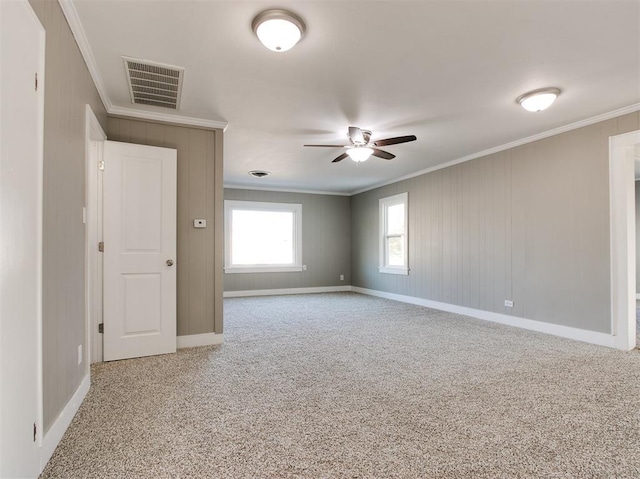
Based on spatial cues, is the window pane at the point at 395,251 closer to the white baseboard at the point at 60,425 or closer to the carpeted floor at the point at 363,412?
the carpeted floor at the point at 363,412

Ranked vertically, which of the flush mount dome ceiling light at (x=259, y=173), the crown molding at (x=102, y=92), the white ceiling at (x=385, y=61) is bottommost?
the flush mount dome ceiling light at (x=259, y=173)

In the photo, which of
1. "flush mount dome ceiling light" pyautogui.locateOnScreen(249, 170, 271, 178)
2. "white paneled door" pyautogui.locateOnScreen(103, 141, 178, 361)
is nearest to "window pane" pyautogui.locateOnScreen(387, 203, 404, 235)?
"flush mount dome ceiling light" pyautogui.locateOnScreen(249, 170, 271, 178)

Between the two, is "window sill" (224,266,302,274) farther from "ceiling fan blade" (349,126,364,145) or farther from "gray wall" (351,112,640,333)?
"ceiling fan blade" (349,126,364,145)

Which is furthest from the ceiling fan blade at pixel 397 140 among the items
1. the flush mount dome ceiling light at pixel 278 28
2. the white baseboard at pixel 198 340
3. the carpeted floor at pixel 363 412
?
the white baseboard at pixel 198 340

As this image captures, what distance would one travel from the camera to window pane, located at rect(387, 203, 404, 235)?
7.17 metres

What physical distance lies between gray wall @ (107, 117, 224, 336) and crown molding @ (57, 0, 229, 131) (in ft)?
0.22

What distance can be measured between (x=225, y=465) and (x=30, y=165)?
5.31 ft

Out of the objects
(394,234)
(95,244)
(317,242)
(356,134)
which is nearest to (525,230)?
(356,134)

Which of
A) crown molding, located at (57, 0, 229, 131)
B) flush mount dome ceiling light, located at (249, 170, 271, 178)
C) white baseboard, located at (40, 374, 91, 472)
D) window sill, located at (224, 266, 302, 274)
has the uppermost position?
crown molding, located at (57, 0, 229, 131)

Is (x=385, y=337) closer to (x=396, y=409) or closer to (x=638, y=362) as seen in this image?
(x=396, y=409)

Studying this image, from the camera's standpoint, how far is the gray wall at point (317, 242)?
7957 mm

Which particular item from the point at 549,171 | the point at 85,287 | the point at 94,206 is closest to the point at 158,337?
the point at 85,287

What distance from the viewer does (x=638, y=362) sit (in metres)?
3.23

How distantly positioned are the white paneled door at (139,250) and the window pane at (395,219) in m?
4.75
